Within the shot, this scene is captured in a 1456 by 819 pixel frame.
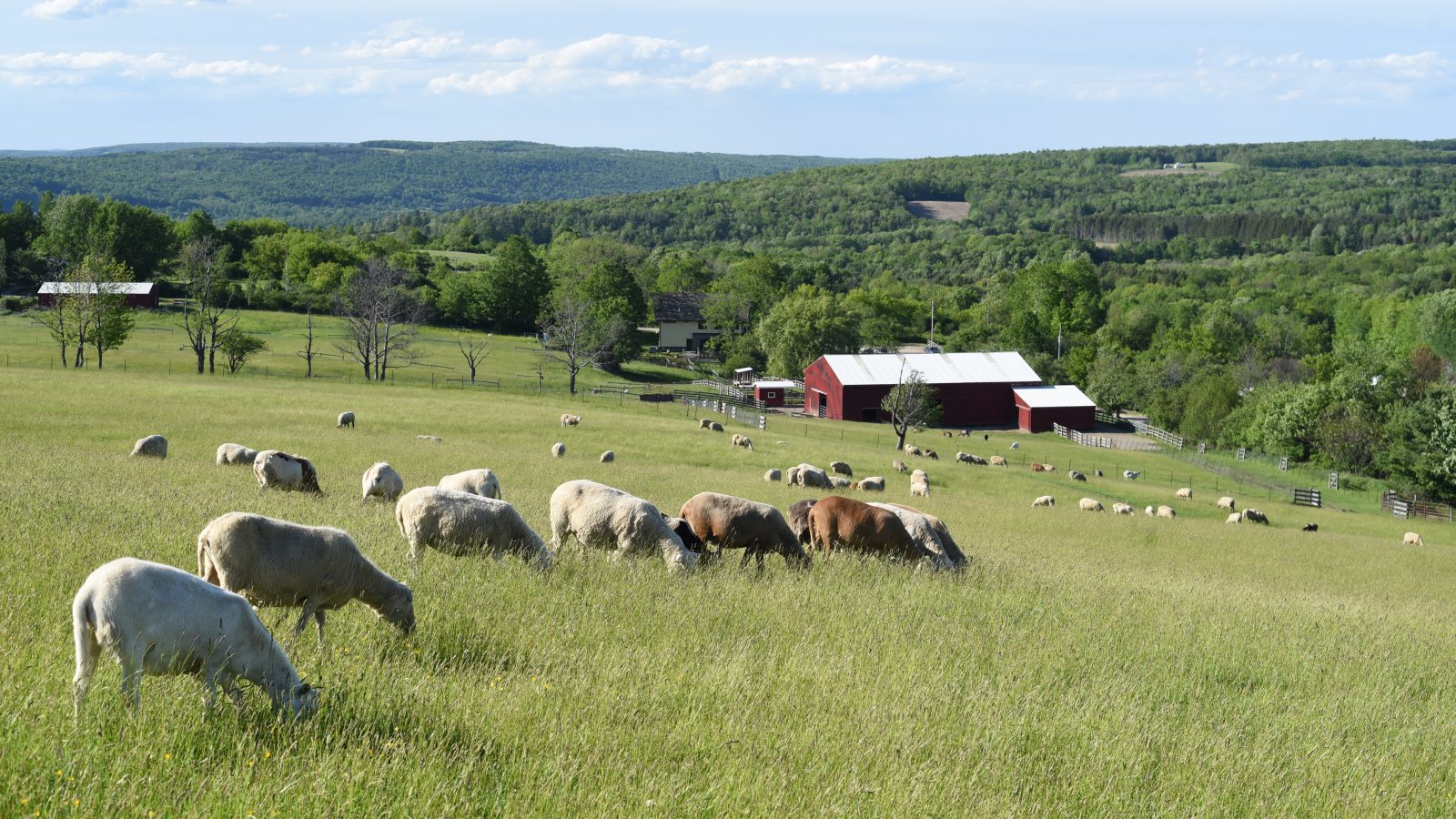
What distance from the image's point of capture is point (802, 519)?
1778 centimetres

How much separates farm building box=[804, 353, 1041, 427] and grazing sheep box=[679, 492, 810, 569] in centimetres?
6331

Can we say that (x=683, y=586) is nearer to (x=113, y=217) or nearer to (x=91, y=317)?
(x=91, y=317)

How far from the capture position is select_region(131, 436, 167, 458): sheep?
2639 centimetres

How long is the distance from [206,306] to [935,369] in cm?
5036

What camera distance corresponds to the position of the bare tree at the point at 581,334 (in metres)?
83.2

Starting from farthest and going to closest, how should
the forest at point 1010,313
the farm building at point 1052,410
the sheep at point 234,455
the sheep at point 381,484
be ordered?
the farm building at point 1052,410 < the forest at point 1010,313 < the sheep at point 234,455 < the sheep at point 381,484

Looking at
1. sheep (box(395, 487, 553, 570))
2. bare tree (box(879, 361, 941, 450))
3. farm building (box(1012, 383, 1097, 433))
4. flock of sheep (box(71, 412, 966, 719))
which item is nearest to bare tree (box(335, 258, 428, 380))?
bare tree (box(879, 361, 941, 450))

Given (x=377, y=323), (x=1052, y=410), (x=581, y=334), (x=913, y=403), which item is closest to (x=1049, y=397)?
(x=1052, y=410)

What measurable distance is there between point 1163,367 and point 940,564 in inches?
3269

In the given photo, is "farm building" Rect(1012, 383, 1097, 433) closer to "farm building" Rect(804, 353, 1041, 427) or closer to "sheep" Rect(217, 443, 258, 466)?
"farm building" Rect(804, 353, 1041, 427)

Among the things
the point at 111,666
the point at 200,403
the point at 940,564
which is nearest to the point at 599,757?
the point at 111,666

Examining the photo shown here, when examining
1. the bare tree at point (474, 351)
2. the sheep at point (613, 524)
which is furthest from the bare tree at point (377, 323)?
the sheep at point (613, 524)

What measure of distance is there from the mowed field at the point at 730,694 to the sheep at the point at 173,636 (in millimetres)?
141

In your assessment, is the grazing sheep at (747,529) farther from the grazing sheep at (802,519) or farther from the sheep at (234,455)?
the sheep at (234,455)
